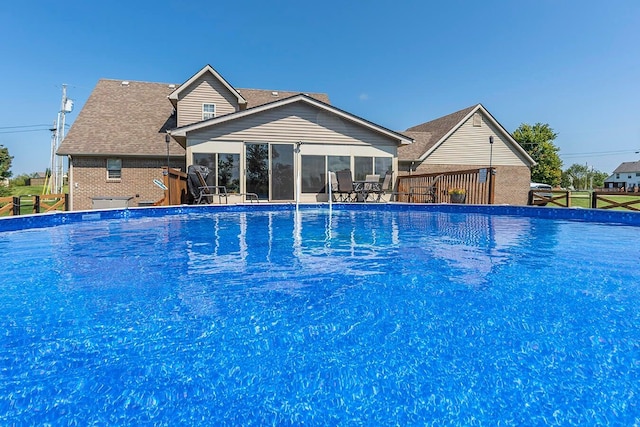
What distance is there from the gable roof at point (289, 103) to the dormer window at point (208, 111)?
3.06 meters

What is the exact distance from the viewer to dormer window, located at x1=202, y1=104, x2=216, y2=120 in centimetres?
1502

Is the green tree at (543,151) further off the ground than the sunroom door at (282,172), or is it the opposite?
the green tree at (543,151)

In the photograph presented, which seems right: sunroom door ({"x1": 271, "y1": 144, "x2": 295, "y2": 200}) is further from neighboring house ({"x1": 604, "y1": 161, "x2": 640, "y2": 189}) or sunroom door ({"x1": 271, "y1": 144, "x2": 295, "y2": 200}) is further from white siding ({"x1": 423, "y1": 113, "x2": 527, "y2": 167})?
neighboring house ({"x1": 604, "y1": 161, "x2": 640, "y2": 189})

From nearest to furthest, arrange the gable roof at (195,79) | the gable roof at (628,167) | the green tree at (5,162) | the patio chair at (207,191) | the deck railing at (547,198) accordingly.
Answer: the patio chair at (207,191)
the deck railing at (547,198)
the gable roof at (195,79)
the green tree at (5,162)
the gable roof at (628,167)

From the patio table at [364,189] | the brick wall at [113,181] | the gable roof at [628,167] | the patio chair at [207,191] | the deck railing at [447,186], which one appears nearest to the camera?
the deck railing at [447,186]

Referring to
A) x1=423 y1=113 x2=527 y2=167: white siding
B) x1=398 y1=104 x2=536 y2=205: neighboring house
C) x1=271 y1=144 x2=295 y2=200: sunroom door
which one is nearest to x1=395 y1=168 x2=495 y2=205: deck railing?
x1=398 y1=104 x2=536 y2=205: neighboring house

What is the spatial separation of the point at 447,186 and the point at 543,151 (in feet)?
122

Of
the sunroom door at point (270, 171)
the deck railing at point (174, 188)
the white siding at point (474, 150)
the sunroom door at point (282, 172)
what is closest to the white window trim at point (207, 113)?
the sunroom door at point (270, 171)

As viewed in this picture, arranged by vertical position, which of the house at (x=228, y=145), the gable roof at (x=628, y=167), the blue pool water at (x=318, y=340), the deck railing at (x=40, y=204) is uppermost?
the gable roof at (x=628, y=167)

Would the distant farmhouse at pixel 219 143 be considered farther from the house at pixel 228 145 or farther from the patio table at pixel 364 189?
the patio table at pixel 364 189

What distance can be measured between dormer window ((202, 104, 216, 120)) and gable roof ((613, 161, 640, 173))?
93959 millimetres

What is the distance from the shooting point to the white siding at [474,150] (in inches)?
711

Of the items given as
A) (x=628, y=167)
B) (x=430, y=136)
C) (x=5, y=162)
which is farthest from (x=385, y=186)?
(x=628, y=167)

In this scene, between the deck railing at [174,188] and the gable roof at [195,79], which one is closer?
the deck railing at [174,188]
